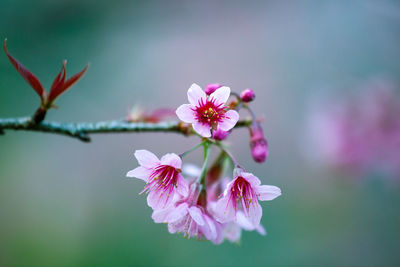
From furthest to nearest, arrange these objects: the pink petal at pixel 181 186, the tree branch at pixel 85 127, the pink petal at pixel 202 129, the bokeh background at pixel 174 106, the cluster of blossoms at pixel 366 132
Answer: the bokeh background at pixel 174 106, the cluster of blossoms at pixel 366 132, the tree branch at pixel 85 127, the pink petal at pixel 181 186, the pink petal at pixel 202 129

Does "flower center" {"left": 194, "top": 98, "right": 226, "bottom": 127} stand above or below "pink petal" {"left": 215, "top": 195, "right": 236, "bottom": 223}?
above

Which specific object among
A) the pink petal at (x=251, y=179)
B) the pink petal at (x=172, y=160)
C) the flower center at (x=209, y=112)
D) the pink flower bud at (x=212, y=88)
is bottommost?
the pink petal at (x=251, y=179)

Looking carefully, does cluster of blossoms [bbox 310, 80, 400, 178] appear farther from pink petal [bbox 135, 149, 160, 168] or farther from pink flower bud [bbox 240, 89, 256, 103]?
pink petal [bbox 135, 149, 160, 168]

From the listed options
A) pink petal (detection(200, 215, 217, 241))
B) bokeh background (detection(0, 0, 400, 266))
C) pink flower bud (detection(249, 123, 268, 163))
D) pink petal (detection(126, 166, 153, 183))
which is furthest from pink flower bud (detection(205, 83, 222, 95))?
bokeh background (detection(0, 0, 400, 266))

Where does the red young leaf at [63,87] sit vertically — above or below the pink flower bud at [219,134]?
above

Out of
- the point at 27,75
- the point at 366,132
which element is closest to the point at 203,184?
the point at 27,75

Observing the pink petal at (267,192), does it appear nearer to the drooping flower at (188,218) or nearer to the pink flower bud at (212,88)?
the drooping flower at (188,218)

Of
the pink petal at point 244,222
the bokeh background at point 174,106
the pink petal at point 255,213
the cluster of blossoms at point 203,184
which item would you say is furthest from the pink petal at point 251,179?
the bokeh background at point 174,106

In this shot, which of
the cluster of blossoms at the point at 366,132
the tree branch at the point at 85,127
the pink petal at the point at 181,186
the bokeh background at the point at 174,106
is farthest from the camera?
the bokeh background at the point at 174,106

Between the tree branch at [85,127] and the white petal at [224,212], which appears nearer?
the white petal at [224,212]
